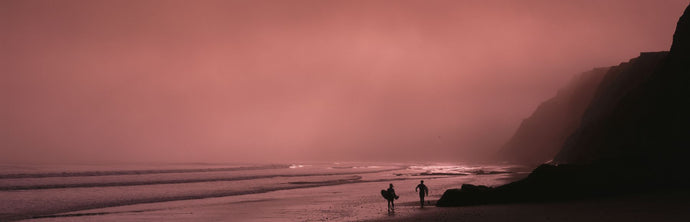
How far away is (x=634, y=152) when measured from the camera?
48.1 metres

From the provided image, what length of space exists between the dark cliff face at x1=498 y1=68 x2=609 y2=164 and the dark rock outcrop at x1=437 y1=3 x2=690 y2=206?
2599 inches

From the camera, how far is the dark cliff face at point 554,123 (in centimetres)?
13262

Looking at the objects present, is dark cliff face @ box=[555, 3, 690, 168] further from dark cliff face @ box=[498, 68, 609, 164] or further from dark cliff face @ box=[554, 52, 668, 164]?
dark cliff face @ box=[498, 68, 609, 164]

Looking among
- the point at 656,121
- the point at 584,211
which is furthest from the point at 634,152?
the point at 584,211

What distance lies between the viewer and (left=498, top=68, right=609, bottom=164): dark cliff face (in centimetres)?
13262

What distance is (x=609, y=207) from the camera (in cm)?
2653

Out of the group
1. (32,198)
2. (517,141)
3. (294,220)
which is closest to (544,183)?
(294,220)

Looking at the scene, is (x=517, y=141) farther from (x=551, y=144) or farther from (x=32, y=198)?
(x=32, y=198)

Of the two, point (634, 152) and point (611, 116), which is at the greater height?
point (611, 116)

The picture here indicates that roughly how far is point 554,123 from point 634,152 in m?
117

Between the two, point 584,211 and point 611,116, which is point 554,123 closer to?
point 611,116

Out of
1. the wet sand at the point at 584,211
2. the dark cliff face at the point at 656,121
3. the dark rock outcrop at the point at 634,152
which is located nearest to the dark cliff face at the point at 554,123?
the dark rock outcrop at the point at 634,152

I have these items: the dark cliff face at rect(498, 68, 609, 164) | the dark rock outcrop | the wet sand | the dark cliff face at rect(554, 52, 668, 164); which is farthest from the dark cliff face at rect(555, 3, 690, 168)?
the dark cliff face at rect(498, 68, 609, 164)

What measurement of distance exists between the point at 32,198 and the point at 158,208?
1769 centimetres
